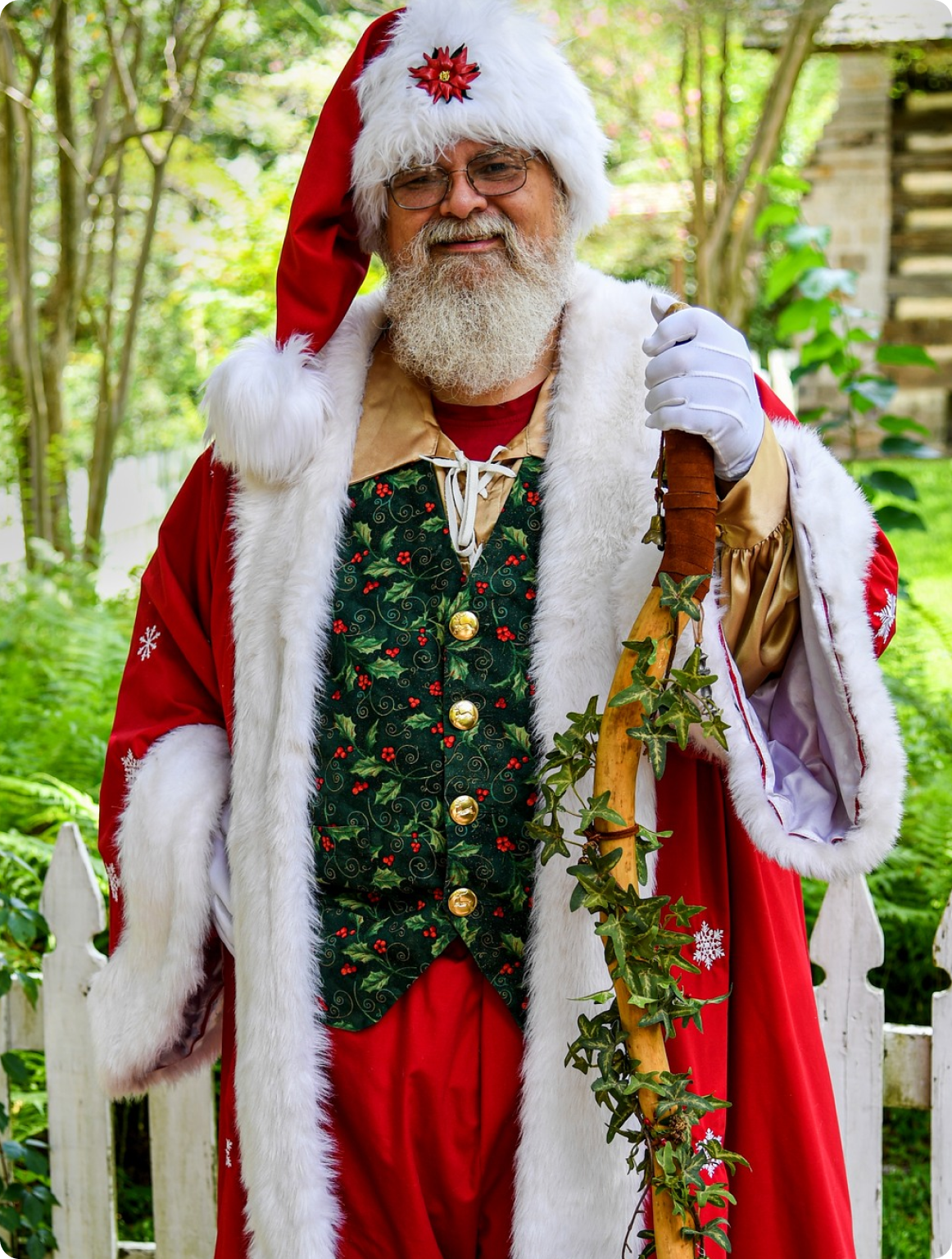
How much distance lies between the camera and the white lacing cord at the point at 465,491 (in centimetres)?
172

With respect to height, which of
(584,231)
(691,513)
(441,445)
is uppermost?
(584,231)

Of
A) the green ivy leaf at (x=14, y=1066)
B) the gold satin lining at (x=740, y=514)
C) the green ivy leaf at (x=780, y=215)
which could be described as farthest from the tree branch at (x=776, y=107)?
the green ivy leaf at (x=14, y=1066)

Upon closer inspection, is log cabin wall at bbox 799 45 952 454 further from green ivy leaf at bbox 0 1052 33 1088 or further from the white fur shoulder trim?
the white fur shoulder trim

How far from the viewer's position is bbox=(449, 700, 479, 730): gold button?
1.65 metres

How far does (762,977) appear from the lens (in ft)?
5.52

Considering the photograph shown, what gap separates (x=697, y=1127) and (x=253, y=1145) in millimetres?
596

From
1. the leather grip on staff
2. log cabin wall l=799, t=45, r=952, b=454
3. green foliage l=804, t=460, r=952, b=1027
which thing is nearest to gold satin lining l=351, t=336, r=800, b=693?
the leather grip on staff

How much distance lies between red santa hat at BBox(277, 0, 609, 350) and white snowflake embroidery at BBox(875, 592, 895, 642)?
740mm

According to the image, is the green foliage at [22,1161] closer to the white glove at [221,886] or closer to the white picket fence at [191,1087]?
the white picket fence at [191,1087]

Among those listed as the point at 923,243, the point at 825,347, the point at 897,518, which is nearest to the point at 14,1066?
the point at 897,518

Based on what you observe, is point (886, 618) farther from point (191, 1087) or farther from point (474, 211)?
point (191, 1087)

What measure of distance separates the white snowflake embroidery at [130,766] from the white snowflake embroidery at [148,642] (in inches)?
6.0

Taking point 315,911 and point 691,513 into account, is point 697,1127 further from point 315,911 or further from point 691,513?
point 691,513

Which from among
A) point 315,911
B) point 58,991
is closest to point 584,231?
point 315,911
